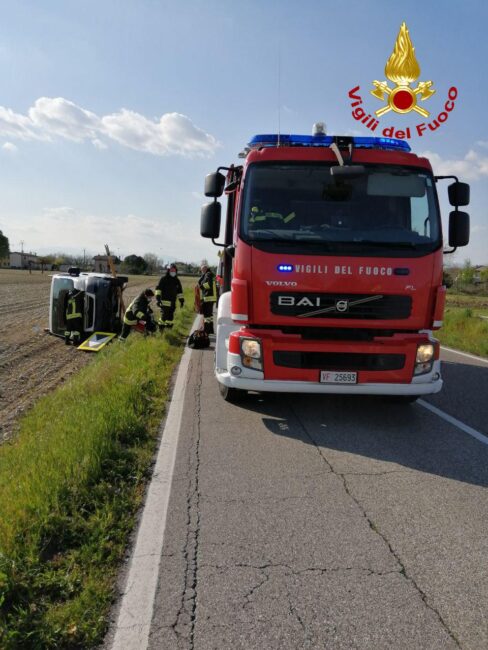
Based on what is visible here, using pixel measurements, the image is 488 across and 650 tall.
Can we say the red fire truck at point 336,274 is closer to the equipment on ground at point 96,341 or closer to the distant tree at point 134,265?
the equipment on ground at point 96,341

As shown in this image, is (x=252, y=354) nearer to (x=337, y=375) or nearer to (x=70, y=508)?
(x=337, y=375)

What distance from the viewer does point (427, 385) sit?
5363 millimetres

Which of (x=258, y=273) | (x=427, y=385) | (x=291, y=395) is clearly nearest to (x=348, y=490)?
(x=427, y=385)

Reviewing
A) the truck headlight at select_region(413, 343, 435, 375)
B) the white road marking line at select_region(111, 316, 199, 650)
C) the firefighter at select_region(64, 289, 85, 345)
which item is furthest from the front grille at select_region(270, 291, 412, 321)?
the firefighter at select_region(64, 289, 85, 345)

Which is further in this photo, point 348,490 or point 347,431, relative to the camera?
point 347,431

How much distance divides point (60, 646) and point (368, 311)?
A: 3993mm

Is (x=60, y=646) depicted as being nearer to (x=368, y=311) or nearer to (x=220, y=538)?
(x=220, y=538)

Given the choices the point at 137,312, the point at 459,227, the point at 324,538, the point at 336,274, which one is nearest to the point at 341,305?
the point at 336,274

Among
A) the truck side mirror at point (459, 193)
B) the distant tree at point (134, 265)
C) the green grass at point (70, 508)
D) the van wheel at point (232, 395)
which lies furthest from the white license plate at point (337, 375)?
the distant tree at point (134, 265)

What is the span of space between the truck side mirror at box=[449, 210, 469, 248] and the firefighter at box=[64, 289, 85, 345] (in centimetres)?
852

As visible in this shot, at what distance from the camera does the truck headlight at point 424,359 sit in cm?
530

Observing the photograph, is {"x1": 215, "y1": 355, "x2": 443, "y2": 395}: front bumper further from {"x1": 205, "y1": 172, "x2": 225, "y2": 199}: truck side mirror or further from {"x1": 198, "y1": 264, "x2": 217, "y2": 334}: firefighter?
{"x1": 198, "y1": 264, "x2": 217, "y2": 334}: firefighter

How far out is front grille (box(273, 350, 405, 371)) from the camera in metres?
5.28

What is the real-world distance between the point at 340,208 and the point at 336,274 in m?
0.78
